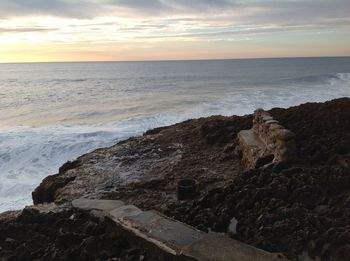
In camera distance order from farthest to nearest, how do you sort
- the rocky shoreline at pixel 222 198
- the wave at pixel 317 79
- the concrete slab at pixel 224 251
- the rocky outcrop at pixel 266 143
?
the wave at pixel 317 79, the rocky outcrop at pixel 266 143, the rocky shoreline at pixel 222 198, the concrete slab at pixel 224 251

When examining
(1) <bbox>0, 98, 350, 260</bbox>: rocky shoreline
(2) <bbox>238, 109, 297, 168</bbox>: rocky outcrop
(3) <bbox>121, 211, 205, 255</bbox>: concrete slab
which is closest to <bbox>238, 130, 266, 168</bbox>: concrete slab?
(2) <bbox>238, 109, 297, 168</bbox>: rocky outcrop

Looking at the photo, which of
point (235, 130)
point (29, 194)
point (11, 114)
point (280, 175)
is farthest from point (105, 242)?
point (11, 114)

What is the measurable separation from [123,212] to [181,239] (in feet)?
4.45

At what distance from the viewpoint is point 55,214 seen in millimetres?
6738

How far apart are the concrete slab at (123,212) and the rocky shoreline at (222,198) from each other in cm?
17

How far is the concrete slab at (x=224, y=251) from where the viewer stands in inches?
177

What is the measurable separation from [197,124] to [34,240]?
24.2 feet

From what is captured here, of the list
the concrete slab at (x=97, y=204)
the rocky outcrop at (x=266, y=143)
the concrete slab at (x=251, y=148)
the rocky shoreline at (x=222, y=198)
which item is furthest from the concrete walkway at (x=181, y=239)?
the concrete slab at (x=251, y=148)

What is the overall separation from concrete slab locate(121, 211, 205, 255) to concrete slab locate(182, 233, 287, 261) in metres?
0.13

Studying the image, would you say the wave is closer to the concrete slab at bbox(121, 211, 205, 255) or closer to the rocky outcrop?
the rocky outcrop

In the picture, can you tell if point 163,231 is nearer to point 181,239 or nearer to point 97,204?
point 181,239

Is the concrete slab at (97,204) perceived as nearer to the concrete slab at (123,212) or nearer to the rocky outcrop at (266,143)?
the concrete slab at (123,212)

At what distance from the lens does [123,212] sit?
609cm

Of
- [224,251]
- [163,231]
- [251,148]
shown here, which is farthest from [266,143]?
[224,251]
